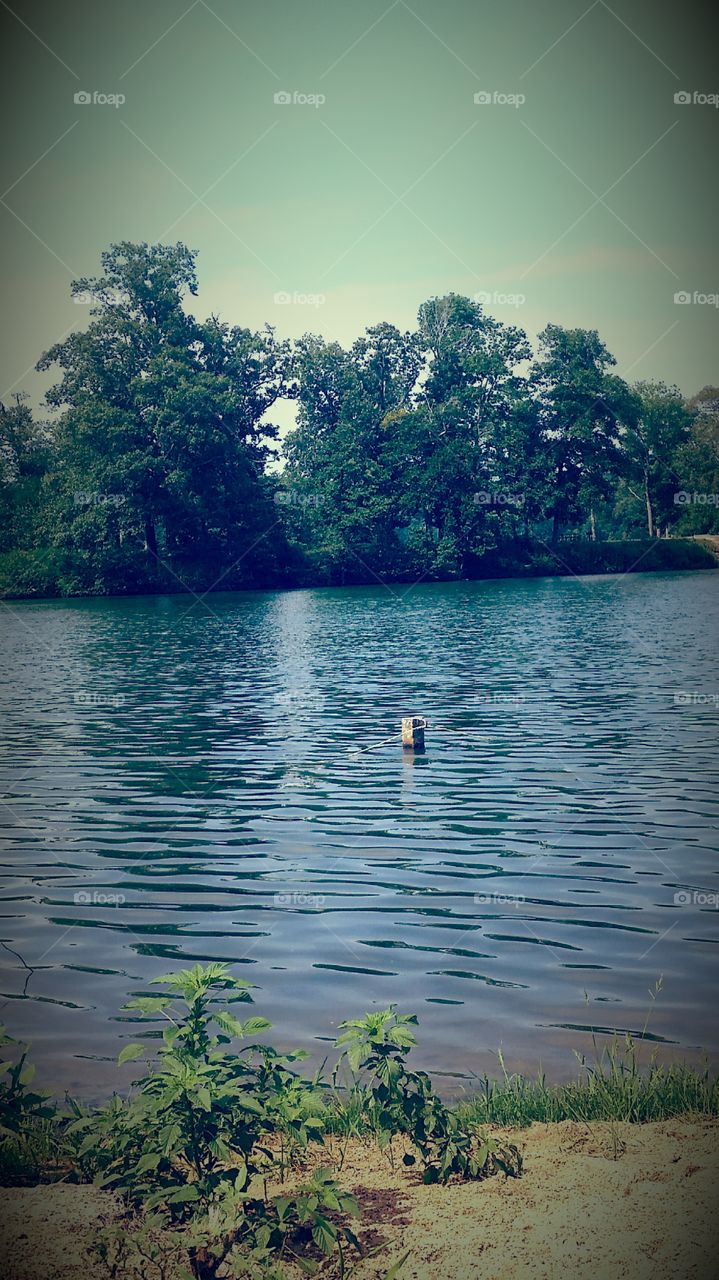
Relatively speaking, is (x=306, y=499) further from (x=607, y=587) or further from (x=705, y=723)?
(x=705, y=723)

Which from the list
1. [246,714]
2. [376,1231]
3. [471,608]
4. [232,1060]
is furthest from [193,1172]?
[471,608]

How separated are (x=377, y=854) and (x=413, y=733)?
5986mm

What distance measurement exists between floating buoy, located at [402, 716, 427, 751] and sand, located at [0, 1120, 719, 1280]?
13006 millimetres

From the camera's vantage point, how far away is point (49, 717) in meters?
25.4

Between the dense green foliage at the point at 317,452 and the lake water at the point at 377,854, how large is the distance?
53.8 meters

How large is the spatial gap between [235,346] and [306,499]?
1417 cm

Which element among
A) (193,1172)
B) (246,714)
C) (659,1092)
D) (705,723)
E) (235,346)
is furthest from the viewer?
(235,346)

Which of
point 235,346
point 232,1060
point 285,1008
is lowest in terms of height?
point 285,1008

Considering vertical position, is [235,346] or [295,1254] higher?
[235,346]

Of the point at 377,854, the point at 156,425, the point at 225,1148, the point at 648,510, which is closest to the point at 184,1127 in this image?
the point at 225,1148

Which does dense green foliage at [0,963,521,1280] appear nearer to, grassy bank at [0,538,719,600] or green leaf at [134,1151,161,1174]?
green leaf at [134,1151,161,1174]

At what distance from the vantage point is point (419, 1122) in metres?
5.96

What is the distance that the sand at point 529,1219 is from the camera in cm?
487

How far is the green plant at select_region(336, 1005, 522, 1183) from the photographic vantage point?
577 centimetres
